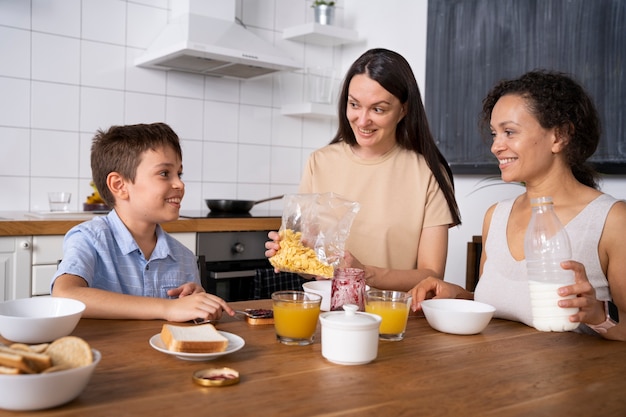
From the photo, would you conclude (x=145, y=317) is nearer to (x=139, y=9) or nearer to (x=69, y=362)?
(x=69, y=362)

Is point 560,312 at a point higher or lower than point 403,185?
lower

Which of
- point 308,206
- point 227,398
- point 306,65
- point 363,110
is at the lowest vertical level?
point 227,398

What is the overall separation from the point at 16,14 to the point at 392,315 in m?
2.71

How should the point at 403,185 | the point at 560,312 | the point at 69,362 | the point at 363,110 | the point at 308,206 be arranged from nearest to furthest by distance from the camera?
the point at 69,362, the point at 560,312, the point at 308,206, the point at 363,110, the point at 403,185

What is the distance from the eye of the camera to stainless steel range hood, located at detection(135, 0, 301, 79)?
3.18 metres

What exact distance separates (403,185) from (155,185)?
81 centimetres

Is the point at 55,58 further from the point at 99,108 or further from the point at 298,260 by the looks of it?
the point at 298,260

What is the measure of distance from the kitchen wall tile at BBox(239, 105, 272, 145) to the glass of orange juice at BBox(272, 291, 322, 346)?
2741 mm

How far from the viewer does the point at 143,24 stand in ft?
11.5

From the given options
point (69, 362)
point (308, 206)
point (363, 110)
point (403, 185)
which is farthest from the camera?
point (403, 185)

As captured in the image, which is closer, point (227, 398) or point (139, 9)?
point (227, 398)

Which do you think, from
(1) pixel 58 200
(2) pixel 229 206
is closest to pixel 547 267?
(2) pixel 229 206

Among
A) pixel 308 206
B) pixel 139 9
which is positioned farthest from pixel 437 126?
→ pixel 308 206

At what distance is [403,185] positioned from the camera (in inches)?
81.3
